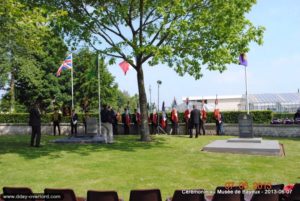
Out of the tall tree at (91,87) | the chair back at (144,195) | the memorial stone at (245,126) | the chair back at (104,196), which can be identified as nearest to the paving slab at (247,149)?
the memorial stone at (245,126)

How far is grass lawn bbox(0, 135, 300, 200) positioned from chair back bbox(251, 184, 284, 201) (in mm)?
3713

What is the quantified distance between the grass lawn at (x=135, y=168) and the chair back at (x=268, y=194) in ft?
12.2

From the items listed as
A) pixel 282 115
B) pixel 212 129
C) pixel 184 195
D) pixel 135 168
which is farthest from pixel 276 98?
pixel 184 195

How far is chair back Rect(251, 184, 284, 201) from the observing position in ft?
18.0

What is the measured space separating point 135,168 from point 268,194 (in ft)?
25.2

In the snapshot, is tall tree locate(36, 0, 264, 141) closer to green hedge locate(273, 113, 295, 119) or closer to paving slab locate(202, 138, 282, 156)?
paving slab locate(202, 138, 282, 156)

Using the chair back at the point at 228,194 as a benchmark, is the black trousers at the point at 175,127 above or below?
above

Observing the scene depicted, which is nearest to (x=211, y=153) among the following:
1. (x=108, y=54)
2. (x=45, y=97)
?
(x=108, y=54)

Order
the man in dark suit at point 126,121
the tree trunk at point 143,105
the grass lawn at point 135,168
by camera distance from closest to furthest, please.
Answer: the grass lawn at point 135,168 → the tree trunk at point 143,105 → the man in dark suit at point 126,121

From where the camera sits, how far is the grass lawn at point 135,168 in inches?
412

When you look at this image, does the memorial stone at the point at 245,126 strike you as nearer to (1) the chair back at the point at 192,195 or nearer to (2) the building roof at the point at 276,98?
(1) the chair back at the point at 192,195

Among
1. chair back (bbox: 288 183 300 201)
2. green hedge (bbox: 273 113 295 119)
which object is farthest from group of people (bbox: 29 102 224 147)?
chair back (bbox: 288 183 300 201)

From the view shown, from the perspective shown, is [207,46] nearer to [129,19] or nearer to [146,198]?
[129,19]

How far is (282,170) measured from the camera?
1210cm
